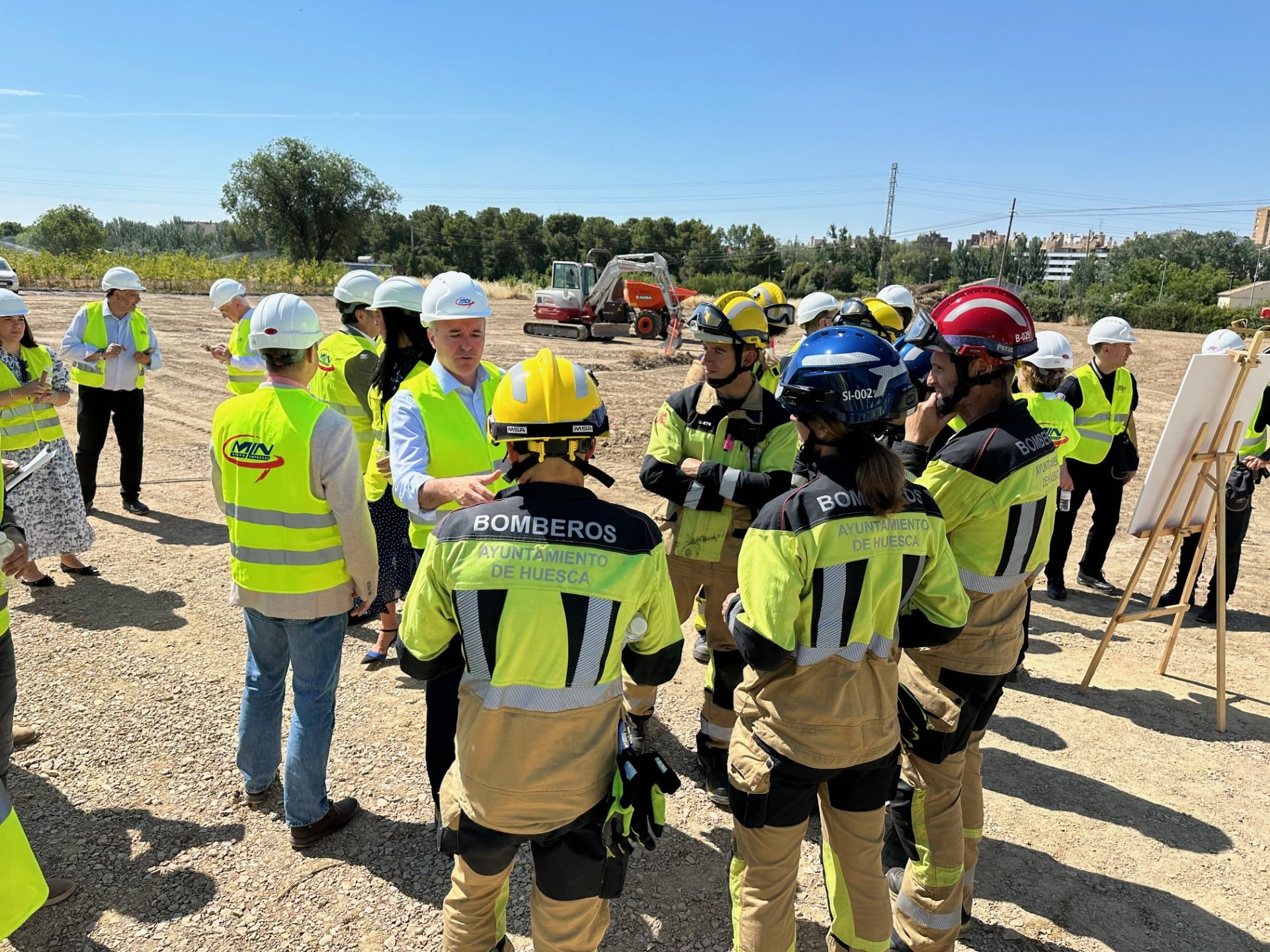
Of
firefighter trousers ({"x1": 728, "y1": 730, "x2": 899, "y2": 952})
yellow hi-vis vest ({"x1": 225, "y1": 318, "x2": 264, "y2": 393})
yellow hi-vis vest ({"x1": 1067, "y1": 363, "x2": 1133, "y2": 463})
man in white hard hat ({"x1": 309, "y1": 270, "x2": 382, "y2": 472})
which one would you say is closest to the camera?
firefighter trousers ({"x1": 728, "y1": 730, "x2": 899, "y2": 952})

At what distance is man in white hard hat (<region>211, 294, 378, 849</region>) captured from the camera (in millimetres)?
3057

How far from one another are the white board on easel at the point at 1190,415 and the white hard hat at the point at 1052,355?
73 centimetres

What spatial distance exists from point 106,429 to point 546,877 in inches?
298

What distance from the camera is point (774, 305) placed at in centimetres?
560

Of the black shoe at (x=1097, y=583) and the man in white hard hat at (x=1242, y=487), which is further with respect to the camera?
the black shoe at (x=1097, y=583)

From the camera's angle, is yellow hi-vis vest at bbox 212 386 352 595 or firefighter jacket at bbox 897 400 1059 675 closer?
firefighter jacket at bbox 897 400 1059 675

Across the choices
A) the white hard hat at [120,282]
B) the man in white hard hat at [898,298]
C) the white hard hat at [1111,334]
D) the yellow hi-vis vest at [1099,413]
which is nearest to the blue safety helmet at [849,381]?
the man in white hard hat at [898,298]

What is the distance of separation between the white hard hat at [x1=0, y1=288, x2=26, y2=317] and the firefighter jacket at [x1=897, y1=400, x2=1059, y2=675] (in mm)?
6176

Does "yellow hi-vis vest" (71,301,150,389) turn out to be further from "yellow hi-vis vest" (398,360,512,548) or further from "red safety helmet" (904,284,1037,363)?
"red safety helmet" (904,284,1037,363)

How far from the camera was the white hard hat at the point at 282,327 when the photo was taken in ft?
10.1

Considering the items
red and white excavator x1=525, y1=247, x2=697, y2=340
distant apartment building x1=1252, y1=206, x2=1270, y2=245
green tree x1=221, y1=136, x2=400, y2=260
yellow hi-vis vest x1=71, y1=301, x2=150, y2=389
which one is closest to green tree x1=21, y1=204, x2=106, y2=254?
green tree x1=221, y1=136, x2=400, y2=260

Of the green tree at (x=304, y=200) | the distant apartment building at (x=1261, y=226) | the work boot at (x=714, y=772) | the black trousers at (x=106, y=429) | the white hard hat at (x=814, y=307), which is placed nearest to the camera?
the work boot at (x=714, y=772)

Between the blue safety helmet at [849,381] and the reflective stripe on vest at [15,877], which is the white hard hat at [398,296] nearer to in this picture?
the blue safety helmet at [849,381]

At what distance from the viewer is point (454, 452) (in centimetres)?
328
